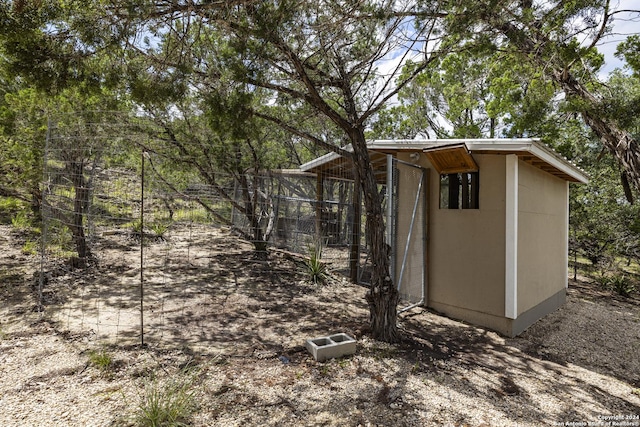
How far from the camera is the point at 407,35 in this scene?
13.9 ft

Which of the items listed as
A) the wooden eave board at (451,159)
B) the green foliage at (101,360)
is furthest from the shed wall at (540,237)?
the green foliage at (101,360)

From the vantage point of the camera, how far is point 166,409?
8.03 ft

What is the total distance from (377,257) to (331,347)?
1095 mm

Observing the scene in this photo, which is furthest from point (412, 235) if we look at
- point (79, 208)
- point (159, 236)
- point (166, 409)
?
point (79, 208)

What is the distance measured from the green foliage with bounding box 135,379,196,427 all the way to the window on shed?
180 inches

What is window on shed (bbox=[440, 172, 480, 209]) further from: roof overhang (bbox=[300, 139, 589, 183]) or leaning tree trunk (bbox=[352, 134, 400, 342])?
leaning tree trunk (bbox=[352, 134, 400, 342])

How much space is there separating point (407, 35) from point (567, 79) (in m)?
2.58

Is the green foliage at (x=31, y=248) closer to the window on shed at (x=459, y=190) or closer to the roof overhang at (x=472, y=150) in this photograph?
the roof overhang at (x=472, y=150)

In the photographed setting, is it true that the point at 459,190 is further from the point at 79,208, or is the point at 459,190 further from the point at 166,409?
the point at 79,208

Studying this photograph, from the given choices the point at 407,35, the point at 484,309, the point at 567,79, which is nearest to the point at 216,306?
the point at 484,309

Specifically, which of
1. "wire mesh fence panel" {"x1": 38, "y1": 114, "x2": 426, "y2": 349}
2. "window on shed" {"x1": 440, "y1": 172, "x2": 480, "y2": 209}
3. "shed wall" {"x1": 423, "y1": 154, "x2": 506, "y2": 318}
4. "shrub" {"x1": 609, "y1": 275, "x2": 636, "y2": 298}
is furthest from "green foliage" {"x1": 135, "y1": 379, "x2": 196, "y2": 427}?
"shrub" {"x1": 609, "y1": 275, "x2": 636, "y2": 298}

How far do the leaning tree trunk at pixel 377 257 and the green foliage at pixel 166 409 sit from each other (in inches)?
84.4

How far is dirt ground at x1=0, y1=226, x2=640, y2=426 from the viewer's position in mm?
2742

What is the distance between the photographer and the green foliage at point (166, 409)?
7.83 feet
